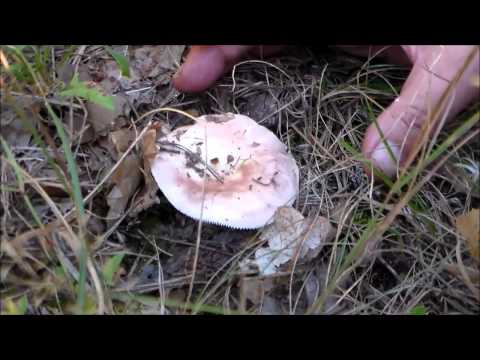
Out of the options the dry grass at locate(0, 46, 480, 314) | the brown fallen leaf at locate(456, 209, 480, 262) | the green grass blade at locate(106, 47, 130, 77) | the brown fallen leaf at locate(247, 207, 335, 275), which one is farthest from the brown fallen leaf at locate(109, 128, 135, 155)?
the brown fallen leaf at locate(456, 209, 480, 262)

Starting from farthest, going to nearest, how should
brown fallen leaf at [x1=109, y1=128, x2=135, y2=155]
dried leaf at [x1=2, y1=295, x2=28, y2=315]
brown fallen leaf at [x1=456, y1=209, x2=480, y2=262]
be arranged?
brown fallen leaf at [x1=109, y1=128, x2=135, y2=155]
brown fallen leaf at [x1=456, y1=209, x2=480, y2=262]
dried leaf at [x1=2, y1=295, x2=28, y2=315]

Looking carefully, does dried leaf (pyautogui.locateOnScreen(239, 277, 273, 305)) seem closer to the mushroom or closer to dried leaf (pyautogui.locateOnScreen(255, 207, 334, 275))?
dried leaf (pyautogui.locateOnScreen(255, 207, 334, 275))

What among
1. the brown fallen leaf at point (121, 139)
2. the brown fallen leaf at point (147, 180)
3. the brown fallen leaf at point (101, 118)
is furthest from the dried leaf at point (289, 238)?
the brown fallen leaf at point (101, 118)

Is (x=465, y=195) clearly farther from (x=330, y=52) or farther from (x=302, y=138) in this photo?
(x=330, y=52)

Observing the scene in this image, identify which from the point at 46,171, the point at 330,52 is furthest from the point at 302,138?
the point at 46,171

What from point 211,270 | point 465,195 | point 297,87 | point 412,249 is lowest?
point 211,270

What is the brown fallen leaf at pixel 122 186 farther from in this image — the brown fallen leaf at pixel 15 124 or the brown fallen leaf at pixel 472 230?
the brown fallen leaf at pixel 472 230
